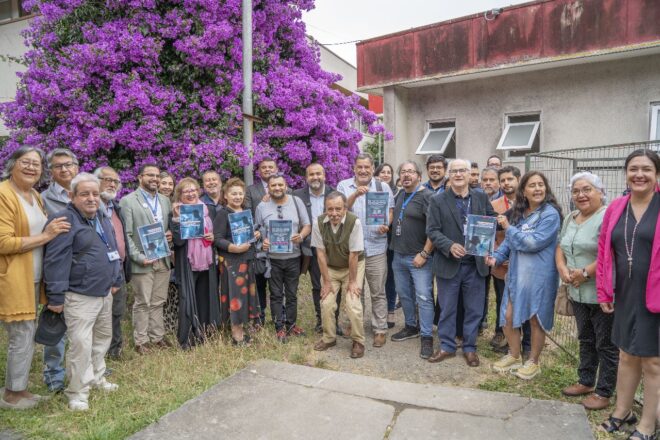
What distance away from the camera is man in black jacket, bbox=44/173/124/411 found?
3.84 meters

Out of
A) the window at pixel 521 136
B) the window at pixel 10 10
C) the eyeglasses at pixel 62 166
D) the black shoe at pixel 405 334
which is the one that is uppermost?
the window at pixel 10 10

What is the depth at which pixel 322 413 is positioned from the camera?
3705mm

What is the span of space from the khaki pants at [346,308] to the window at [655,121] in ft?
24.3

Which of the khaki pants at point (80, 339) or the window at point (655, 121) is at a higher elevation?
the window at point (655, 121)

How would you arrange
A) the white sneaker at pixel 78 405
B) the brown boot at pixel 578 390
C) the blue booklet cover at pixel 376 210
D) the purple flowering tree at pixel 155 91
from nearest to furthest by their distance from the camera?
the white sneaker at pixel 78 405
the brown boot at pixel 578 390
the blue booklet cover at pixel 376 210
the purple flowering tree at pixel 155 91

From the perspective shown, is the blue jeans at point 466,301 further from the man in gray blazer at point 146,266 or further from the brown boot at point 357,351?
the man in gray blazer at point 146,266

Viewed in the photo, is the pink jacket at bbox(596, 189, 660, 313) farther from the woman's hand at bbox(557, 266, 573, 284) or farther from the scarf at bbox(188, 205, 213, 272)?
the scarf at bbox(188, 205, 213, 272)

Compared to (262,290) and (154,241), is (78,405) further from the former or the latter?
(262,290)

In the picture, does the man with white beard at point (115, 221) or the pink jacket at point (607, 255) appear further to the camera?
the man with white beard at point (115, 221)

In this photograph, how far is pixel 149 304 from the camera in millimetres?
5223

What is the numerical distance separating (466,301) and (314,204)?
206 cm

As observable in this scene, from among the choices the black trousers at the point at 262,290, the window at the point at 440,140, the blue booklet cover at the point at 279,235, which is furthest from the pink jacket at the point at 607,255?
the window at the point at 440,140

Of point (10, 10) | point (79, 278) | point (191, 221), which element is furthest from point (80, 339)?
point (10, 10)

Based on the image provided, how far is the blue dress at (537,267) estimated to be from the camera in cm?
423
